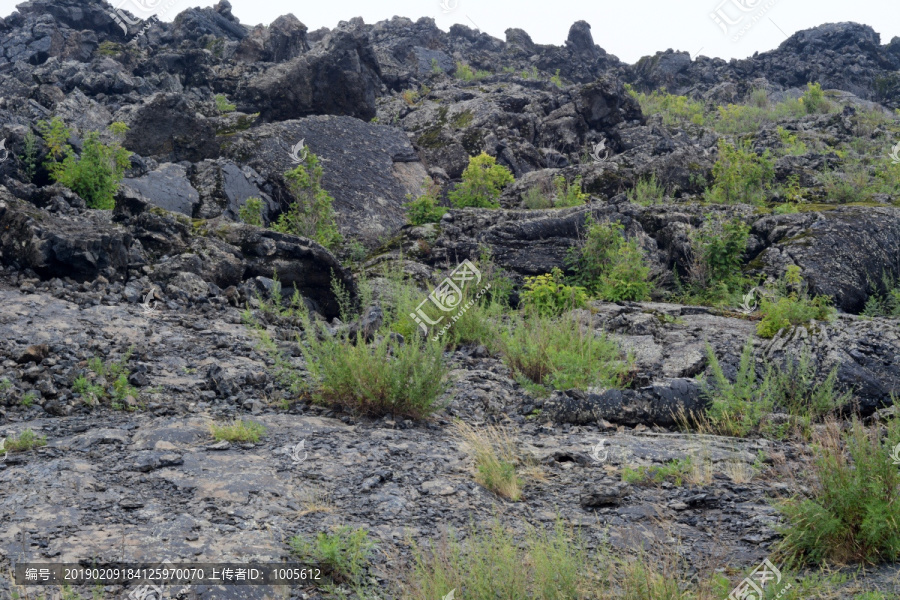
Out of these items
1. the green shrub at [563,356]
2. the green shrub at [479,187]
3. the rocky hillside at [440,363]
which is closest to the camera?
the rocky hillside at [440,363]

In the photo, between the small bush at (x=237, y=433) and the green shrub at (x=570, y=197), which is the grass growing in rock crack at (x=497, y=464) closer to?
the small bush at (x=237, y=433)

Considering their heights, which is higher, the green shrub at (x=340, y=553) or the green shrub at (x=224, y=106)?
the green shrub at (x=224, y=106)

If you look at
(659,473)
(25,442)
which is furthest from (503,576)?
(25,442)

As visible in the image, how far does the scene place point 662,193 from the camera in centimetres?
1508

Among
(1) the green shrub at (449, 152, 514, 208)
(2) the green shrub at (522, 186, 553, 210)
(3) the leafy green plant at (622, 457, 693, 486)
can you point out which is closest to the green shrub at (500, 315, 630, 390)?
(3) the leafy green plant at (622, 457, 693, 486)

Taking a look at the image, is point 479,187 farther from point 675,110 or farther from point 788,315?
point 675,110

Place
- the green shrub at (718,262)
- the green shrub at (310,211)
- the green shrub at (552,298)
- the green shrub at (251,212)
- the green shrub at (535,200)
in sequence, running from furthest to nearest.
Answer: the green shrub at (535,200), the green shrub at (251,212), the green shrub at (310,211), the green shrub at (718,262), the green shrub at (552,298)

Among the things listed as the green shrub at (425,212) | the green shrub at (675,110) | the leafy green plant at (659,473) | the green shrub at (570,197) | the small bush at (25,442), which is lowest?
the leafy green plant at (659,473)

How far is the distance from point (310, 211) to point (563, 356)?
7966 millimetres

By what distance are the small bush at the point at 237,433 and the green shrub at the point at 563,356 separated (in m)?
3.10

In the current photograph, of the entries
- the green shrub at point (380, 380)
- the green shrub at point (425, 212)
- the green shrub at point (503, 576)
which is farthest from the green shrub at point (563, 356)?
the green shrub at point (425, 212)

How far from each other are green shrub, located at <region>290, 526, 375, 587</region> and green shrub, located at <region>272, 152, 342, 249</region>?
959 cm

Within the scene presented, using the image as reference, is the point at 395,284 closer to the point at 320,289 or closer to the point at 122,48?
the point at 320,289

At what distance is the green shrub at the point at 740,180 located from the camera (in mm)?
Result: 13812
